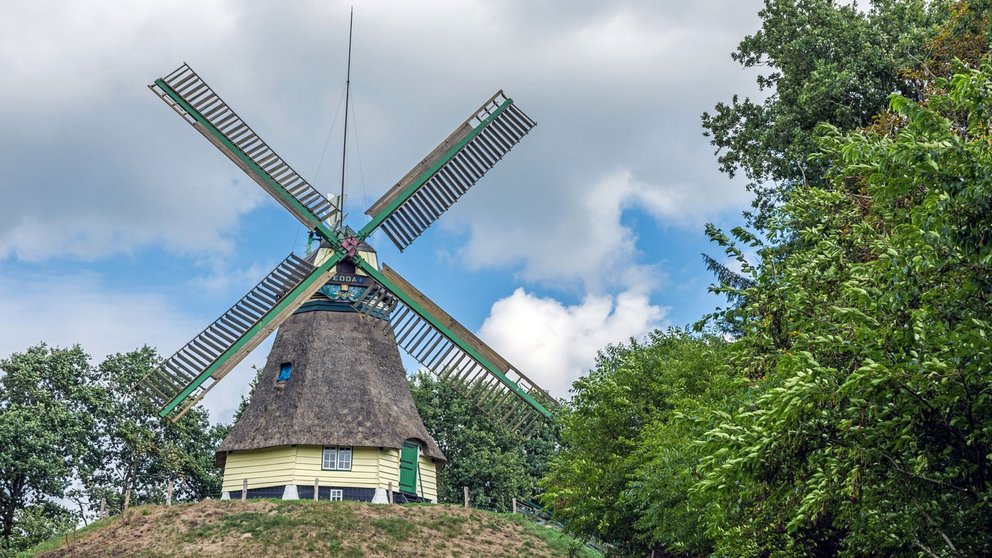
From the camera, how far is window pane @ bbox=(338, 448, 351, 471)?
118ft

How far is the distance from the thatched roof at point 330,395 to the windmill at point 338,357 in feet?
0.16

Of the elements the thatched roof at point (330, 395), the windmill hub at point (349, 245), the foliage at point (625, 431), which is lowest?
the foliage at point (625, 431)

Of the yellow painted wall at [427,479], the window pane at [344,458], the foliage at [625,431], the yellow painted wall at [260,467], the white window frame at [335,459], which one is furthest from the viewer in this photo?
the yellow painted wall at [427,479]

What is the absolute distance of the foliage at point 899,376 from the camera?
10.7 metres

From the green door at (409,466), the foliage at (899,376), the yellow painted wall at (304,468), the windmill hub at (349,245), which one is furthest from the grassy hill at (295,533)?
the foliage at (899,376)

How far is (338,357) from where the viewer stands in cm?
3766

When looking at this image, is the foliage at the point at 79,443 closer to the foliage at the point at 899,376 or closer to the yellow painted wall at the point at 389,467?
the yellow painted wall at the point at 389,467

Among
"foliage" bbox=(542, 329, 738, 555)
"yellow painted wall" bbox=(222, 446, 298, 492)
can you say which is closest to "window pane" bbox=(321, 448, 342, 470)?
"yellow painted wall" bbox=(222, 446, 298, 492)

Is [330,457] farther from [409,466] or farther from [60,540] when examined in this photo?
[60,540]

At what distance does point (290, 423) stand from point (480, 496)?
21.4 meters

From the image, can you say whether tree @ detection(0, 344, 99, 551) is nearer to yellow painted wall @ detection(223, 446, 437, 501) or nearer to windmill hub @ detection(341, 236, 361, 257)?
yellow painted wall @ detection(223, 446, 437, 501)

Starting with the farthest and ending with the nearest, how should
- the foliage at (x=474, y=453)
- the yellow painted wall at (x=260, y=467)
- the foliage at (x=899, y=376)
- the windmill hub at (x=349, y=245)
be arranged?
1. the foliage at (x=474, y=453)
2. the windmill hub at (x=349, y=245)
3. the yellow painted wall at (x=260, y=467)
4. the foliage at (x=899, y=376)

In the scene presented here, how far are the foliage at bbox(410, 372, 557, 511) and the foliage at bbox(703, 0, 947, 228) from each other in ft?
86.3

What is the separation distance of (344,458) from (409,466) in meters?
3.03
